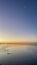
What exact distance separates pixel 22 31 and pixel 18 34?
111mm

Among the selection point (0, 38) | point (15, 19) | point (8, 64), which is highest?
point (15, 19)

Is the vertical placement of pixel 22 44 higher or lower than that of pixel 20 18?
lower

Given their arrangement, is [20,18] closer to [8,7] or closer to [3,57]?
[8,7]

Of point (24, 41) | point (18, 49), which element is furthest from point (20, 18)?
point (18, 49)

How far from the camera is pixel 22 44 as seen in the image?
6.98 ft

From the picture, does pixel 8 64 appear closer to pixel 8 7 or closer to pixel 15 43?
pixel 15 43

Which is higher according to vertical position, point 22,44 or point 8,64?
point 22,44

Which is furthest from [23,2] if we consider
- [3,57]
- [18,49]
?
[3,57]

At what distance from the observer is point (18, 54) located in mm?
2115

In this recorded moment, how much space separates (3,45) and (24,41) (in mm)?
462

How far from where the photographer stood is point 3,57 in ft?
7.03

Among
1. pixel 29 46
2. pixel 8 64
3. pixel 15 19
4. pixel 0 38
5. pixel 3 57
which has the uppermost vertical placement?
pixel 15 19

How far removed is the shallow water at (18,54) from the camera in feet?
6.94

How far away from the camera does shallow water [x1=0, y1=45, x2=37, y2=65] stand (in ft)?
6.94
